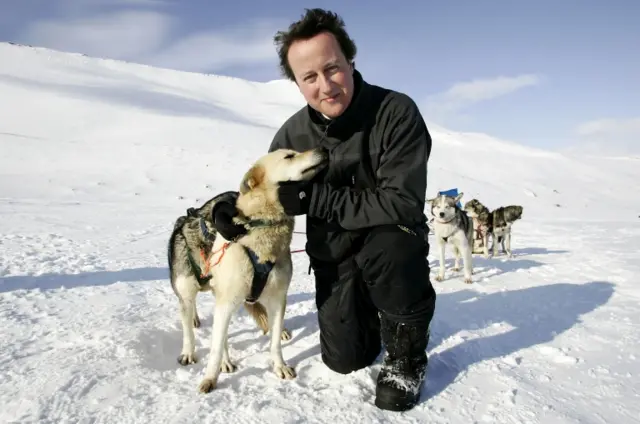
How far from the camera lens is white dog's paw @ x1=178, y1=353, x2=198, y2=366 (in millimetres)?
2898

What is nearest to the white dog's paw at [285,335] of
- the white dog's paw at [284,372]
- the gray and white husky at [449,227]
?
the white dog's paw at [284,372]

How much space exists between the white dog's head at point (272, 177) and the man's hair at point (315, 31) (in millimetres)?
720

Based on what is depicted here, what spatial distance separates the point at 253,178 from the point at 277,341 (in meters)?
1.09

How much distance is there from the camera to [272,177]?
108 inches

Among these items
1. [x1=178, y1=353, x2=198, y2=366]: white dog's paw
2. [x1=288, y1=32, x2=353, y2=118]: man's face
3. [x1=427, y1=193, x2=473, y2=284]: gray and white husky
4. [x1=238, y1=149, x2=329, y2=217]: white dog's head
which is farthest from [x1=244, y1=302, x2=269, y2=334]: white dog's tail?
[x1=427, y1=193, x2=473, y2=284]: gray and white husky

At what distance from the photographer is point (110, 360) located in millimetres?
2709

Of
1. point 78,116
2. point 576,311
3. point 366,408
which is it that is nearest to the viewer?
point 366,408

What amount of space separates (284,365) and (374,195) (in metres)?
1.26

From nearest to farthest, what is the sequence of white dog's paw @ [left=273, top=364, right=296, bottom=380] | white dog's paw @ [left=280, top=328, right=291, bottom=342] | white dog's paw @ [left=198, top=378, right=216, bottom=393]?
white dog's paw @ [left=198, top=378, right=216, bottom=393] < white dog's paw @ [left=273, top=364, right=296, bottom=380] < white dog's paw @ [left=280, top=328, right=291, bottom=342]

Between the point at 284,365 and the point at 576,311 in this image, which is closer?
the point at 284,365

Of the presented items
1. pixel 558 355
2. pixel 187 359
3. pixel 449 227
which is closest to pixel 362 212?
pixel 187 359

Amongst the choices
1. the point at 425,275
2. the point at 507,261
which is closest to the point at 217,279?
the point at 425,275

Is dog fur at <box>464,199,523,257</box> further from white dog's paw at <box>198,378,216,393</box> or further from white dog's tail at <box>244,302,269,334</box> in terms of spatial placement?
white dog's paw at <box>198,378,216,393</box>

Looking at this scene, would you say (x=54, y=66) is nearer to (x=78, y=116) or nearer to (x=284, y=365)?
(x=78, y=116)
